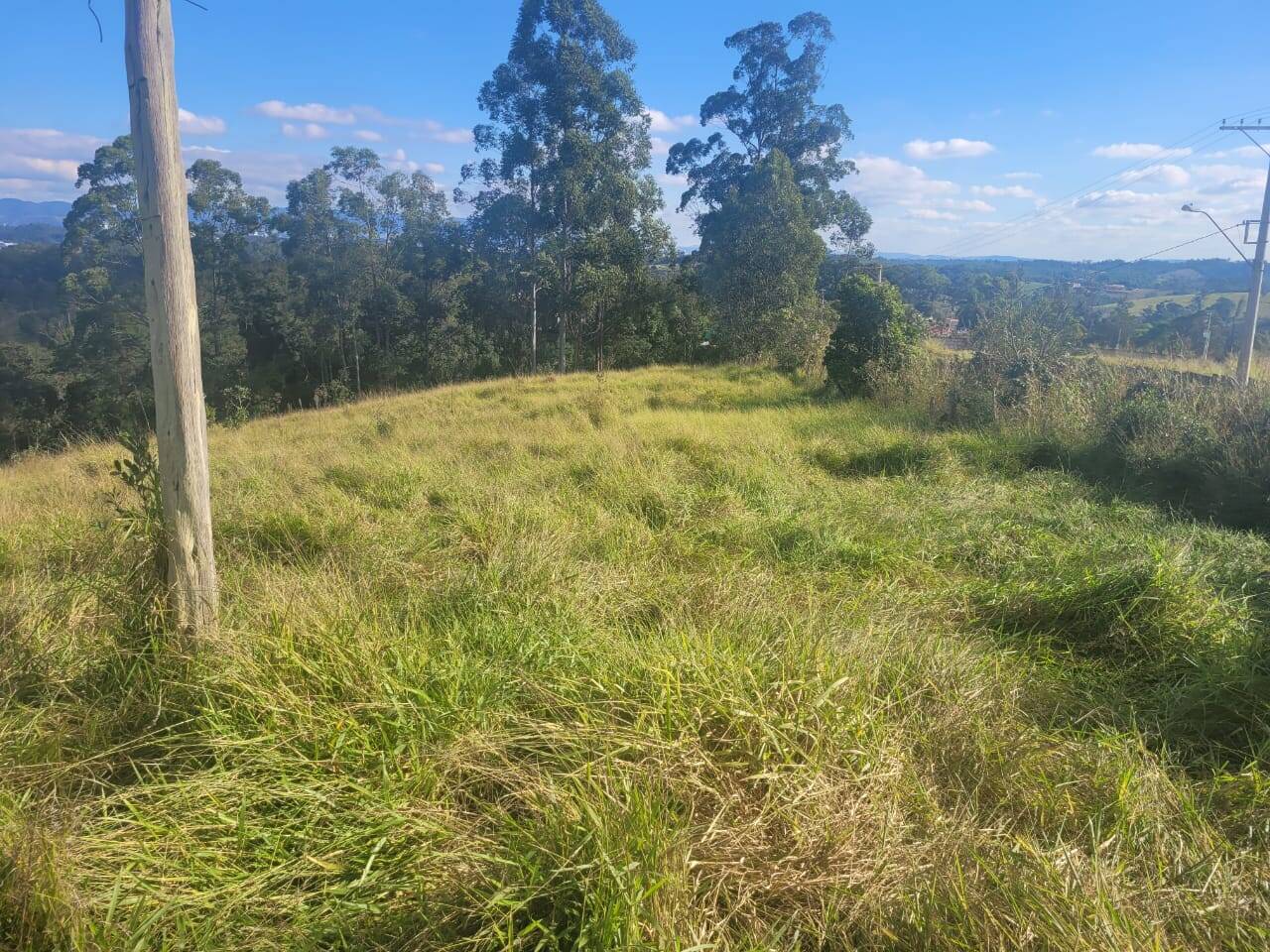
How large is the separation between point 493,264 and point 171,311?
78.3 ft

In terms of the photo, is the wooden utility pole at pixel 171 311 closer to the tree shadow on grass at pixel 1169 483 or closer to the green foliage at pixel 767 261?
the tree shadow on grass at pixel 1169 483

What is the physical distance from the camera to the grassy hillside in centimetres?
180

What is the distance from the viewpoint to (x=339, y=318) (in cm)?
2870

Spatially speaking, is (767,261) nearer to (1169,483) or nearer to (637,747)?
(1169,483)

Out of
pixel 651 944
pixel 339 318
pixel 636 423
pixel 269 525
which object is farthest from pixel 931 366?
pixel 339 318

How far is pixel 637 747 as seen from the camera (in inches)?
87.2

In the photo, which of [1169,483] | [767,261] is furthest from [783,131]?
[1169,483]

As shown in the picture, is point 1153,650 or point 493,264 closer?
point 1153,650

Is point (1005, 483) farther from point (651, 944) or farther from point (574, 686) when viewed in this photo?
point (651, 944)

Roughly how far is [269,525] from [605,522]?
2.26 meters

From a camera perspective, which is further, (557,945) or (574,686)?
(574,686)

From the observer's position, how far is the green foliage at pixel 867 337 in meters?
12.3

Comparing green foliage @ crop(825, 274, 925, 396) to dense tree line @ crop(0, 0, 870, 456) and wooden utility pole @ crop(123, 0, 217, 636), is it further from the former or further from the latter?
wooden utility pole @ crop(123, 0, 217, 636)

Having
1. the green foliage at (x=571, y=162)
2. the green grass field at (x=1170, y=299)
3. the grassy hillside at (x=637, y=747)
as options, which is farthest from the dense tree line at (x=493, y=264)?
the grassy hillside at (x=637, y=747)
